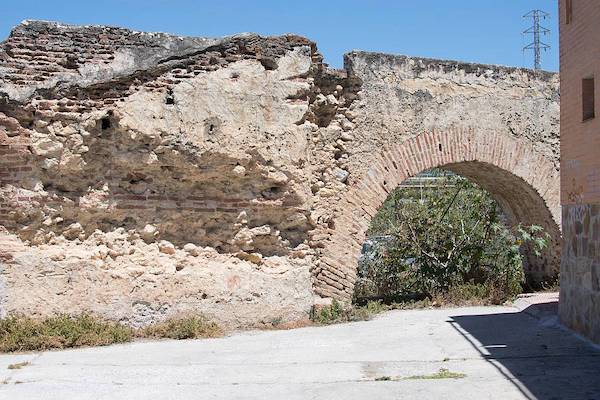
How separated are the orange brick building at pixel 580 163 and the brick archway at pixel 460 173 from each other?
8.17ft

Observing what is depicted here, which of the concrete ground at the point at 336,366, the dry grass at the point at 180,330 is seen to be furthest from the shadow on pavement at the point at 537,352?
the dry grass at the point at 180,330

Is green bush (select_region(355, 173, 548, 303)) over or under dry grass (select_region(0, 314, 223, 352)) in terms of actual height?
over

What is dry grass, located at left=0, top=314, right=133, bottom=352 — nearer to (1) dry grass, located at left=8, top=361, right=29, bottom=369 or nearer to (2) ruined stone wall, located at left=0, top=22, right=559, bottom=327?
(2) ruined stone wall, located at left=0, top=22, right=559, bottom=327

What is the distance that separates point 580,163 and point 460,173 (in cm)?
420

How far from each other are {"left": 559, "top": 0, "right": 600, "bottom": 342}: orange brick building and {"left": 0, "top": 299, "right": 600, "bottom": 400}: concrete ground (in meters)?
0.40

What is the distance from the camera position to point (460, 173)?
1127 cm

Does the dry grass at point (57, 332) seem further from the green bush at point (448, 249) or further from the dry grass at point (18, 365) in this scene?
the green bush at point (448, 249)

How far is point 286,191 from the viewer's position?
8.65 m

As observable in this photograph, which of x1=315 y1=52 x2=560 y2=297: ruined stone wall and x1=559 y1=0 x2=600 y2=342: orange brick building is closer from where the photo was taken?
x1=559 y1=0 x2=600 y2=342: orange brick building

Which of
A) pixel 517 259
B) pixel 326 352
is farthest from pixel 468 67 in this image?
pixel 326 352

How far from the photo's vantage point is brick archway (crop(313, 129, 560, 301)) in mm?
9148

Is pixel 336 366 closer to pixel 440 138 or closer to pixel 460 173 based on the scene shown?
pixel 440 138

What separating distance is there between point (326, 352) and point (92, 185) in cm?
327

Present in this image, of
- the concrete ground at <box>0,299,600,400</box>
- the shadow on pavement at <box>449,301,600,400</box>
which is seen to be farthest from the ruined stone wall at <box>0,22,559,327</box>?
the shadow on pavement at <box>449,301,600,400</box>
